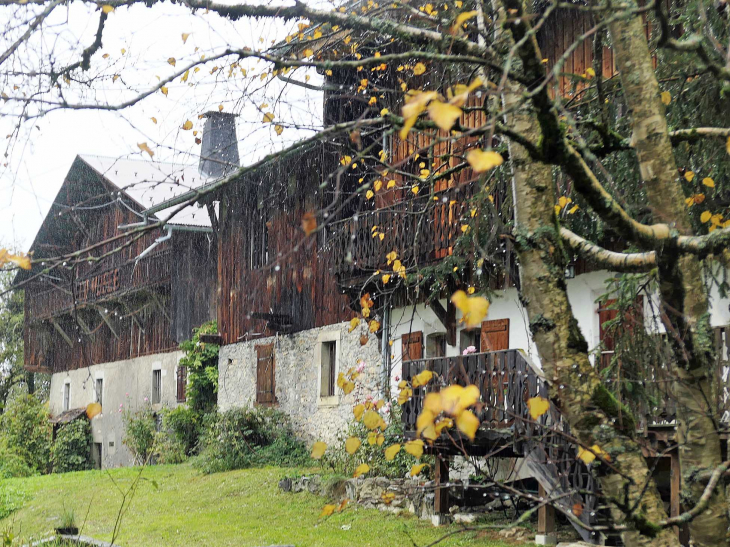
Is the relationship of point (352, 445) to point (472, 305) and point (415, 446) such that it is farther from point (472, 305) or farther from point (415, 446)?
point (472, 305)

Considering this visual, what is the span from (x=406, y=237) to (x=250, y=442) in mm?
7970

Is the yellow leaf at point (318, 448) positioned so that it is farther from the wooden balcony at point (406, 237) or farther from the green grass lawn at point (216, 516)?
the wooden balcony at point (406, 237)

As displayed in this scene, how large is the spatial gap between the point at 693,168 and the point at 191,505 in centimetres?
1124

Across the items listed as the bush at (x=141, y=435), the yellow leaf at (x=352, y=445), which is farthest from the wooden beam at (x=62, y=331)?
the yellow leaf at (x=352, y=445)

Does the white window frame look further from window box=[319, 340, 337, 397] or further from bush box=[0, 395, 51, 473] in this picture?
bush box=[0, 395, 51, 473]

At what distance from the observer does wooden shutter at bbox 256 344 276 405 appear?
20297mm

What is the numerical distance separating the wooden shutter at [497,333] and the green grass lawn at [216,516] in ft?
9.45

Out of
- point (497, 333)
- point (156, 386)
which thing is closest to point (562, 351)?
point (497, 333)

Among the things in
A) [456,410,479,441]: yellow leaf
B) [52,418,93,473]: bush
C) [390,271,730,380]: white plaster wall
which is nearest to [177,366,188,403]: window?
[52,418,93,473]: bush

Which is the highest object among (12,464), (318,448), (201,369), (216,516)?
(201,369)

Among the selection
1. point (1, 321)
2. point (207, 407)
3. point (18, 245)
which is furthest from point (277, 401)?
point (1, 321)

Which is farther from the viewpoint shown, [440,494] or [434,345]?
[434,345]

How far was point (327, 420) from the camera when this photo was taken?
18.0 metres

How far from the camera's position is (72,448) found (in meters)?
28.1
